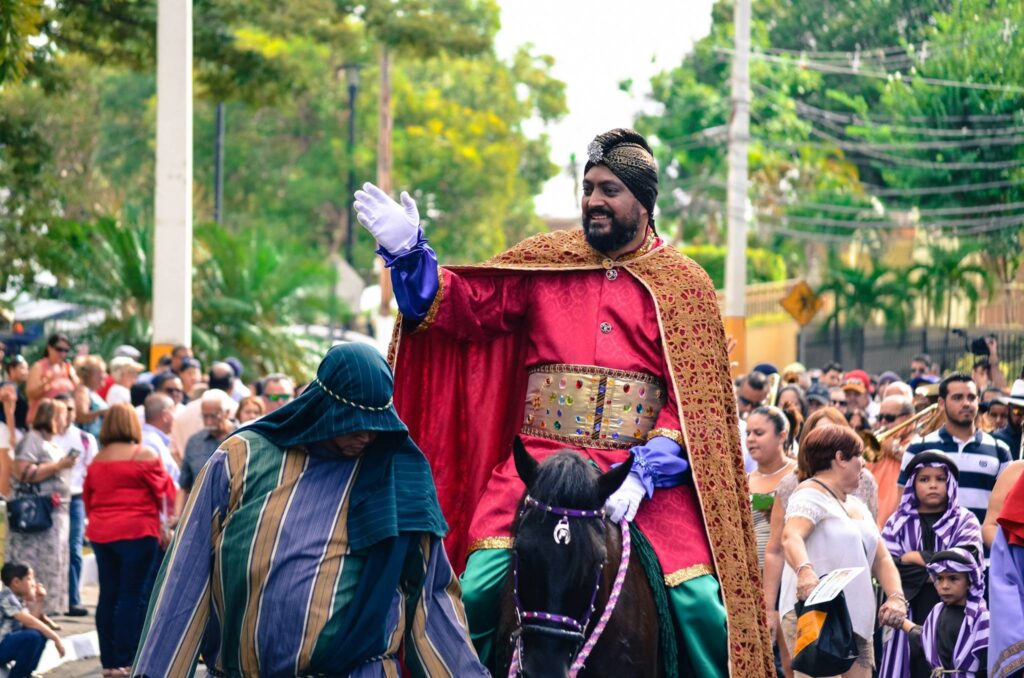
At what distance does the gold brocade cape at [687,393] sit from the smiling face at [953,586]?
256cm

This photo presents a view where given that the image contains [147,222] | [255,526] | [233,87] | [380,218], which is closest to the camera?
[255,526]

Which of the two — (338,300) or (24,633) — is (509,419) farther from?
(338,300)

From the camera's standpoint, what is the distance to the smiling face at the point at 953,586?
9.65 meters

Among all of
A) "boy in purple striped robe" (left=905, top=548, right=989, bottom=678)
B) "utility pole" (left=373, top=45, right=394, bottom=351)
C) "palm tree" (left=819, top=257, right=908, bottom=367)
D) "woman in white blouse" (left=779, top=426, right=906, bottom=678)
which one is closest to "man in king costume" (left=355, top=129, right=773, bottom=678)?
"woman in white blouse" (left=779, top=426, right=906, bottom=678)

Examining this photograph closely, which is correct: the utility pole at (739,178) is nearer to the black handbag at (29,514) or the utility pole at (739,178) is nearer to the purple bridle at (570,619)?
the black handbag at (29,514)

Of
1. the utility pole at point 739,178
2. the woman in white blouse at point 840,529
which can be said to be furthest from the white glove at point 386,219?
the utility pole at point 739,178

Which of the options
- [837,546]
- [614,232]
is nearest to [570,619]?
[614,232]

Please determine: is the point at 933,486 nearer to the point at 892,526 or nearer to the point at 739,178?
the point at 892,526

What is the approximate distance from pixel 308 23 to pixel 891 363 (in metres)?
21.0

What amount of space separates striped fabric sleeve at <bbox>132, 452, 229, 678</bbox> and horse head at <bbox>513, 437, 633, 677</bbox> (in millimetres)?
1159

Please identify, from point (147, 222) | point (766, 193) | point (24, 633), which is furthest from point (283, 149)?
point (24, 633)

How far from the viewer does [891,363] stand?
41250mm

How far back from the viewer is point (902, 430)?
45.0 feet

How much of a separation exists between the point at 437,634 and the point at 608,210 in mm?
2208
